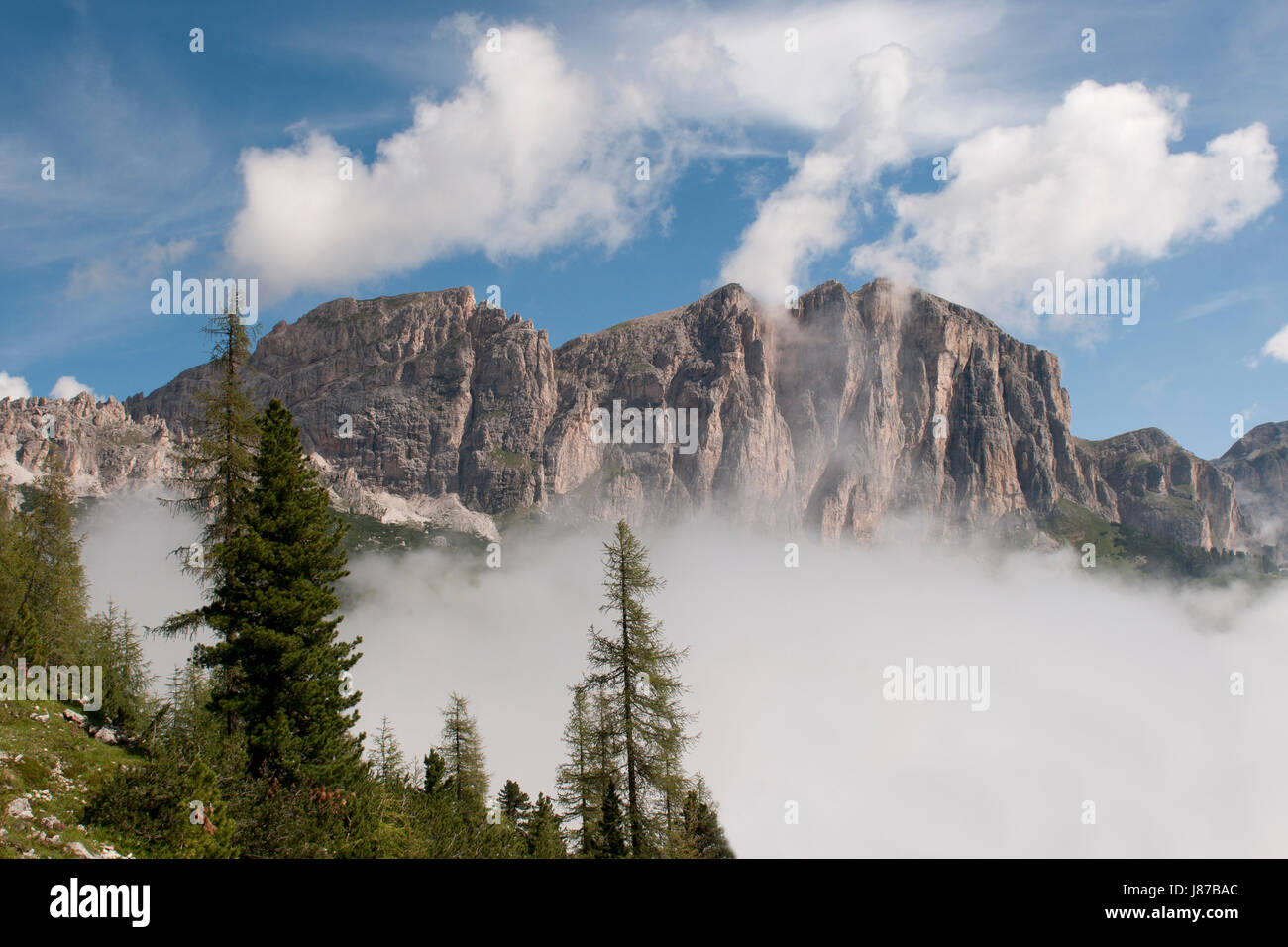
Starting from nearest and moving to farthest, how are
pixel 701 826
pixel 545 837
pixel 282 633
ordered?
pixel 282 633 < pixel 545 837 < pixel 701 826

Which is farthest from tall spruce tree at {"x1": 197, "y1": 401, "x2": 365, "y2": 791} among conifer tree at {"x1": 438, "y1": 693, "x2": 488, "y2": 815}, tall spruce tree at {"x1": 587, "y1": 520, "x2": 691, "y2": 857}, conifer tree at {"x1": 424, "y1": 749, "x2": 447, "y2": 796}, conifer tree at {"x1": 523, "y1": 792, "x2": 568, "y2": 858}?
conifer tree at {"x1": 438, "y1": 693, "x2": 488, "y2": 815}

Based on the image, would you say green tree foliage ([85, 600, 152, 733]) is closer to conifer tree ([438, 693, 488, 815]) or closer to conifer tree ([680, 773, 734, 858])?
conifer tree ([438, 693, 488, 815])

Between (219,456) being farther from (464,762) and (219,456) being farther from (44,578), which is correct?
(464,762)

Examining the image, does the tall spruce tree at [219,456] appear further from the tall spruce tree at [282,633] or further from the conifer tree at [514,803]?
the conifer tree at [514,803]

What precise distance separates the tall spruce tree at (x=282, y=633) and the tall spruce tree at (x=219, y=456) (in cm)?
78

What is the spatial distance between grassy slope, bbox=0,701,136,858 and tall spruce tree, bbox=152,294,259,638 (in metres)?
5.37

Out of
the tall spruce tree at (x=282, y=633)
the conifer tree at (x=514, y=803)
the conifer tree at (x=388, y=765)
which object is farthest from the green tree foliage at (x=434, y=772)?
the tall spruce tree at (x=282, y=633)

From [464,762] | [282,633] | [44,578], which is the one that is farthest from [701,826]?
[44,578]

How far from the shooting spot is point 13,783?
59.1 feet

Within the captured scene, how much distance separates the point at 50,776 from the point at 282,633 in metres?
7.89

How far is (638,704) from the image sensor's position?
33688 mm
